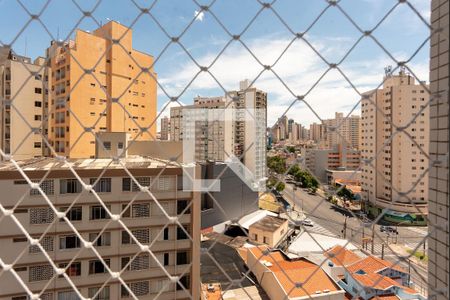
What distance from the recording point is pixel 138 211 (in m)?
3.82

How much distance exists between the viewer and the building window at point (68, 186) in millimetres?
3660

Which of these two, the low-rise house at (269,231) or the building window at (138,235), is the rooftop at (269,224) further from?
the building window at (138,235)

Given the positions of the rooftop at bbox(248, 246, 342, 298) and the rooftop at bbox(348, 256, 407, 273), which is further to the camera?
the rooftop at bbox(348, 256, 407, 273)

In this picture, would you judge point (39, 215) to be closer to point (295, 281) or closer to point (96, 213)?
point (96, 213)

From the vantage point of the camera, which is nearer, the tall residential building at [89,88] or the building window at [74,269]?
the building window at [74,269]

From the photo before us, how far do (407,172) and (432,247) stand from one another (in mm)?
12088

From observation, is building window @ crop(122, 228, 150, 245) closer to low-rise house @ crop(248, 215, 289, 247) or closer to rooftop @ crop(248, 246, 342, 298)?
rooftop @ crop(248, 246, 342, 298)

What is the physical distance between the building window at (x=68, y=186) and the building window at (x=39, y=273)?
95 cm

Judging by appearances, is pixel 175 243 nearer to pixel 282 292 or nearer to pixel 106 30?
pixel 282 292

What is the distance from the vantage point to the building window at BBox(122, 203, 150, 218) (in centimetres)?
380

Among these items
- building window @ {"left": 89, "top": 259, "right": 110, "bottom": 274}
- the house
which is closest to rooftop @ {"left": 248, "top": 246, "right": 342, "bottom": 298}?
the house

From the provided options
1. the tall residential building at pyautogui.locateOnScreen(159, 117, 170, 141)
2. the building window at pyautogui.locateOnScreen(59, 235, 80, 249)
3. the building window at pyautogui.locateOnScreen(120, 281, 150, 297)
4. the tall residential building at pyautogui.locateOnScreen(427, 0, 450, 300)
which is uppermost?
the tall residential building at pyautogui.locateOnScreen(159, 117, 170, 141)

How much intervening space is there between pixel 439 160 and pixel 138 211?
12.4 ft

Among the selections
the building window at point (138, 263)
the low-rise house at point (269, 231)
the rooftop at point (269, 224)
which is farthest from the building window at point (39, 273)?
the rooftop at point (269, 224)
